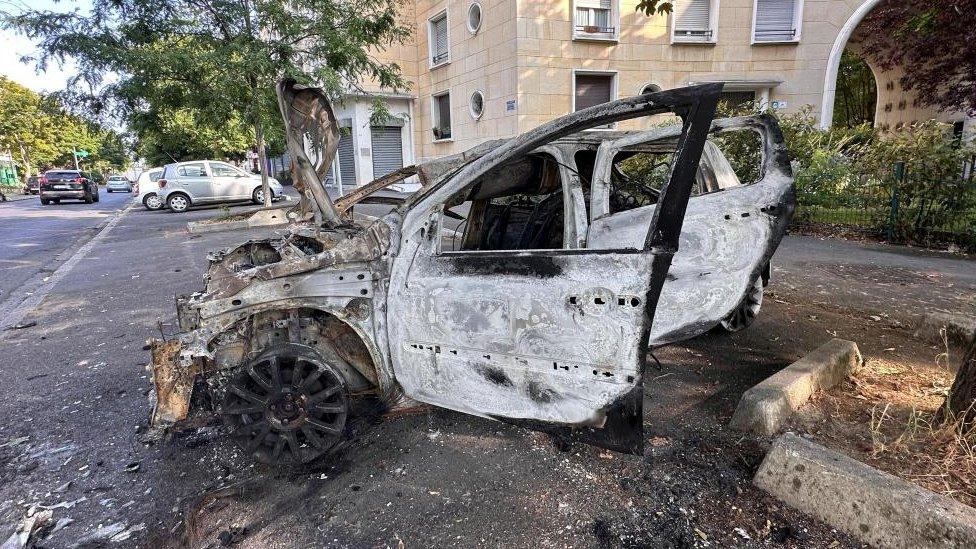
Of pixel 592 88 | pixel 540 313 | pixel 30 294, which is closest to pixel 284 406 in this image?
pixel 540 313

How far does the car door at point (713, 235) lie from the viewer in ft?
11.5

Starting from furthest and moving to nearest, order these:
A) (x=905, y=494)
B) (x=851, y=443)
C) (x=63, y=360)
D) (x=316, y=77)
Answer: (x=316, y=77) → (x=63, y=360) → (x=851, y=443) → (x=905, y=494)

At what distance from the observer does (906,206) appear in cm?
841

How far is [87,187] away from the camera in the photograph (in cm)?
2595

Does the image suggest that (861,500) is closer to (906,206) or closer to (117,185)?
(906,206)

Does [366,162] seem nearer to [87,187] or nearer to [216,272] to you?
[87,187]

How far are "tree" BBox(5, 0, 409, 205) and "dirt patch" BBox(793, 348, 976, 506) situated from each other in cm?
1098

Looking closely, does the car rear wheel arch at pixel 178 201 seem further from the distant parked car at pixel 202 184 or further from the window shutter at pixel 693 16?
the window shutter at pixel 693 16

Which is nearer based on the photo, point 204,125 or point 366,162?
point 204,125

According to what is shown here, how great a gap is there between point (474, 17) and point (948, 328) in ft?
52.1

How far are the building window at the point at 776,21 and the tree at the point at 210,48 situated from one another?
37.0ft

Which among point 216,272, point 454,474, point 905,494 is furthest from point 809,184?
point 216,272

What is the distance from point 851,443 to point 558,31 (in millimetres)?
14879

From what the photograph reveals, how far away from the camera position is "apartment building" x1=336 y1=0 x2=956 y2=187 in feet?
50.0
